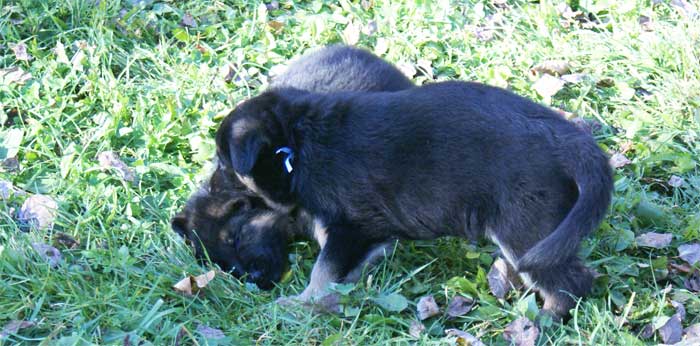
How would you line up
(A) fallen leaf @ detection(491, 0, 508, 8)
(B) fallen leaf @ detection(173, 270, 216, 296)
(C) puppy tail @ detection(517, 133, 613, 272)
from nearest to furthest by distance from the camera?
(C) puppy tail @ detection(517, 133, 613, 272), (B) fallen leaf @ detection(173, 270, 216, 296), (A) fallen leaf @ detection(491, 0, 508, 8)

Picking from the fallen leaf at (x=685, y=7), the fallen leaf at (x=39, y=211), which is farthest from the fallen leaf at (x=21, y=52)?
the fallen leaf at (x=685, y=7)

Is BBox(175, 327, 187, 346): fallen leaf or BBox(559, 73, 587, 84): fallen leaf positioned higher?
BBox(559, 73, 587, 84): fallen leaf

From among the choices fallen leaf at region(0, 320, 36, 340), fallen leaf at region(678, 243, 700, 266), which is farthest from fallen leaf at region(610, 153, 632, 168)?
fallen leaf at region(0, 320, 36, 340)

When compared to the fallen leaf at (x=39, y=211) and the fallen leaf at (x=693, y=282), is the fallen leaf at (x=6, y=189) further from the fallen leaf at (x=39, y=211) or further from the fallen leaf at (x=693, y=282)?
the fallen leaf at (x=693, y=282)

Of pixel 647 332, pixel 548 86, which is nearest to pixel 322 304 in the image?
pixel 647 332

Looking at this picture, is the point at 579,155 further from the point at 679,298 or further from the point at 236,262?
the point at 236,262

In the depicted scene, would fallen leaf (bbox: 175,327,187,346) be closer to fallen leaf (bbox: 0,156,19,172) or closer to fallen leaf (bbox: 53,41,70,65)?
fallen leaf (bbox: 0,156,19,172)

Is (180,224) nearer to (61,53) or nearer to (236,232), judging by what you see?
(236,232)
